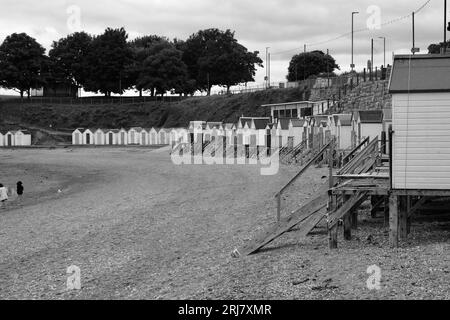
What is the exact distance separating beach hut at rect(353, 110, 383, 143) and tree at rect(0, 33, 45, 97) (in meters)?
83.8

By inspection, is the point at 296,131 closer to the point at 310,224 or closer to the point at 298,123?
the point at 298,123

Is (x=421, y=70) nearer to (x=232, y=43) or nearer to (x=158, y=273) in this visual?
(x=158, y=273)

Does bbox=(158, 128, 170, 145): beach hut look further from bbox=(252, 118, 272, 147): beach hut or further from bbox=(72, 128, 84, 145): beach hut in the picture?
bbox=(252, 118, 272, 147): beach hut

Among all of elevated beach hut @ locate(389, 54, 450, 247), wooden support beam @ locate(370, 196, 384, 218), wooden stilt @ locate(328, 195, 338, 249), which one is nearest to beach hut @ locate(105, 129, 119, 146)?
wooden support beam @ locate(370, 196, 384, 218)

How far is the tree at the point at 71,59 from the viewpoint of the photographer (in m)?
115

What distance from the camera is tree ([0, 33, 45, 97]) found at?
108312 millimetres

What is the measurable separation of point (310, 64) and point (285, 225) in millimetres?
110016

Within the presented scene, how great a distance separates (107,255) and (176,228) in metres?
3.85

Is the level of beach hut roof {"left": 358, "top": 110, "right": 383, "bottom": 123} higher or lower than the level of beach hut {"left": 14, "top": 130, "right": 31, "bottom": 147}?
higher

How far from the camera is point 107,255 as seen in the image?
17156 millimetres

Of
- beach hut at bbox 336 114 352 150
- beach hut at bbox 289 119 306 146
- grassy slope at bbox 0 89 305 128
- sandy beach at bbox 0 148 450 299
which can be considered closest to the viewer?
sandy beach at bbox 0 148 450 299

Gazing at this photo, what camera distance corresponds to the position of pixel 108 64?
113812 mm

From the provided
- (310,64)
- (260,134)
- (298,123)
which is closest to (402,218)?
(298,123)

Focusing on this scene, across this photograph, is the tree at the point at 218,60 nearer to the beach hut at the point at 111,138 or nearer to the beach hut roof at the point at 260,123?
the beach hut at the point at 111,138
